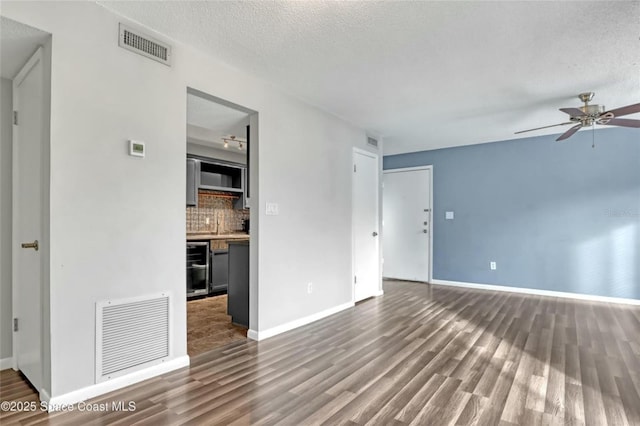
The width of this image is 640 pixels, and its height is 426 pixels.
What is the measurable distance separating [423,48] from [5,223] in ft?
11.2

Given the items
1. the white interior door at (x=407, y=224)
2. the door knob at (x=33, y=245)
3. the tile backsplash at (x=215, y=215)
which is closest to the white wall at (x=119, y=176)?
the door knob at (x=33, y=245)

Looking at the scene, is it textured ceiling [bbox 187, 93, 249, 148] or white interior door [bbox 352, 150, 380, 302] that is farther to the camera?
white interior door [bbox 352, 150, 380, 302]

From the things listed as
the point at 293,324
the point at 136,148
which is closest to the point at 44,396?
the point at 136,148

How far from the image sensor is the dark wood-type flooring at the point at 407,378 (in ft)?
6.27

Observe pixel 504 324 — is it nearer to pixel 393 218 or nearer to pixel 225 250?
pixel 393 218

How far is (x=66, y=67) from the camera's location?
2.00 meters

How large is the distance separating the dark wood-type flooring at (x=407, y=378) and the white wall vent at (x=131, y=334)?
0.16 meters

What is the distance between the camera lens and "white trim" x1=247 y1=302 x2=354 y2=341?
125 inches

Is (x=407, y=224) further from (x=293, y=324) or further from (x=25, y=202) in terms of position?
(x=25, y=202)

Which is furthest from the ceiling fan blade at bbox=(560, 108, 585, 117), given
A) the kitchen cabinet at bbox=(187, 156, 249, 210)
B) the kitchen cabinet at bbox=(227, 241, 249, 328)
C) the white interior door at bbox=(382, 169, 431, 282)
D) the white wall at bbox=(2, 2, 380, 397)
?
the kitchen cabinet at bbox=(187, 156, 249, 210)

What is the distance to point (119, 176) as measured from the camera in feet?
7.29

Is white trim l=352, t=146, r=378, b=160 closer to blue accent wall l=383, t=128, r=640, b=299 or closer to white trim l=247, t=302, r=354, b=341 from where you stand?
blue accent wall l=383, t=128, r=640, b=299

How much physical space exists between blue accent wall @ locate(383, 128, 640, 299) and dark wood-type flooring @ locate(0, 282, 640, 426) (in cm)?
130

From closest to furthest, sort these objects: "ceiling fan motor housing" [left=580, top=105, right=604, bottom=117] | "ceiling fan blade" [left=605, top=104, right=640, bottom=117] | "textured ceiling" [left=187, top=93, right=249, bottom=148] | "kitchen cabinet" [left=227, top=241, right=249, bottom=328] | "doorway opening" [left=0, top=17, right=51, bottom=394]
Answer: "doorway opening" [left=0, top=17, right=51, bottom=394]
"ceiling fan blade" [left=605, top=104, right=640, bottom=117]
"textured ceiling" [left=187, top=93, right=249, bottom=148]
"ceiling fan motor housing" [left=580, top=105, right=604, bottom=117]
"kitchen cabinet" [left=227, top=241, right=249, bottom=328]
